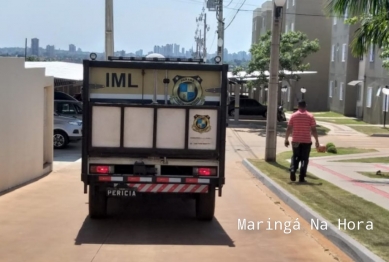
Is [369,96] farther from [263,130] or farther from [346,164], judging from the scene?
[346,164]

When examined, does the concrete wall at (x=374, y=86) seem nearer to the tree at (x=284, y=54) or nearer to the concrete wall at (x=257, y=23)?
the tree at (x=284, y=54)

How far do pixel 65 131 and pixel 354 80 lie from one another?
29266mm

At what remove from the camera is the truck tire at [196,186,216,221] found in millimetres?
10305

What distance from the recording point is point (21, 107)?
1428cm

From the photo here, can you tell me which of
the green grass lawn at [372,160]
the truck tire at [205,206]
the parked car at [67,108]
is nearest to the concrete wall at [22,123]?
the truck tire at [205,206]

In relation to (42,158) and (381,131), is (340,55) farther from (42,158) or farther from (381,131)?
(42,158)

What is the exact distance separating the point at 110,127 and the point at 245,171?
370 inches

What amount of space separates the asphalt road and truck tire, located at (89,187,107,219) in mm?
151

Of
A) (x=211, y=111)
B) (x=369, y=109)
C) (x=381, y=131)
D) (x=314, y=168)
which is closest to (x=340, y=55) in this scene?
(x=369, y=109)

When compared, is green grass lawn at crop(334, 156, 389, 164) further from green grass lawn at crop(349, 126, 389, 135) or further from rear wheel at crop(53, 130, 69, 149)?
green grass lawn at crop(349, 126, 389, 135)

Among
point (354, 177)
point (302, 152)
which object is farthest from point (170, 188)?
point (354, 177)

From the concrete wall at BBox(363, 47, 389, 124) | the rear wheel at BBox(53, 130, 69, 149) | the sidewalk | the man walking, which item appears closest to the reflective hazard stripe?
the sidewalk

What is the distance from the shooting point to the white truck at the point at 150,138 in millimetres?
9711

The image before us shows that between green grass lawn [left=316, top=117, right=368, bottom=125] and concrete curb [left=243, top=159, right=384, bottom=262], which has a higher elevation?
concrete curb [left=243, top=159, right=384, bottom=262]
